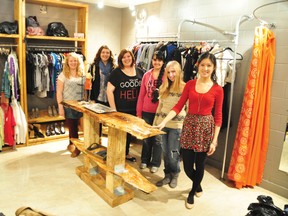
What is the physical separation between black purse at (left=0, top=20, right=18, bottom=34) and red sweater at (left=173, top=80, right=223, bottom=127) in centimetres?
268

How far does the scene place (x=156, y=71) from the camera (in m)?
3.22

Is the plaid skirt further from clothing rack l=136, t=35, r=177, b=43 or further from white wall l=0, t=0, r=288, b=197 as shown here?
clothing rack l=136, t=35, r=177, b=43

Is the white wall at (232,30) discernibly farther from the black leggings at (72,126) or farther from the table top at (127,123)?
the black leggings at (72,126)

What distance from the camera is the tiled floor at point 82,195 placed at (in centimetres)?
261

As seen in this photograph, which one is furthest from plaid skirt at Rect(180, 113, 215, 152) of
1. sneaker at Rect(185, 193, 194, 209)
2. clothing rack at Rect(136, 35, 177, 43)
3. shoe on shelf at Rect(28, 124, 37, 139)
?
shoe on shelf at Rect(28, 124, 37, 139)

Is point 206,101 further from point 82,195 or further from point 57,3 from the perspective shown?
point 57,3

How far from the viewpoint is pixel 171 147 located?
2.92m

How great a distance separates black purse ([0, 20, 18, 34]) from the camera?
3760 mm

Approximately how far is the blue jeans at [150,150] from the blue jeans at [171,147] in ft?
1.01

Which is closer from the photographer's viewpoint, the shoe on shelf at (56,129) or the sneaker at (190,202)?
the sneaker at (190,202)

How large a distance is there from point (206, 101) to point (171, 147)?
27.9 inches

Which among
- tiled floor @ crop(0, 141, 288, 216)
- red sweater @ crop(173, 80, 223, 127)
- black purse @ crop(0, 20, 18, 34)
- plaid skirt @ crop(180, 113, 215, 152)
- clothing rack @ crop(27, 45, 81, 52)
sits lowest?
tiled floor @ crop(0, 141, 288, 216)

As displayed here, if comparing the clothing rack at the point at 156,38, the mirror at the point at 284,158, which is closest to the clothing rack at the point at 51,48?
the clothing rack at the point at 156,38

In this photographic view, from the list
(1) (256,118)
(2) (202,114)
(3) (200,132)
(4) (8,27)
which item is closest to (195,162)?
(3) (200,132)
